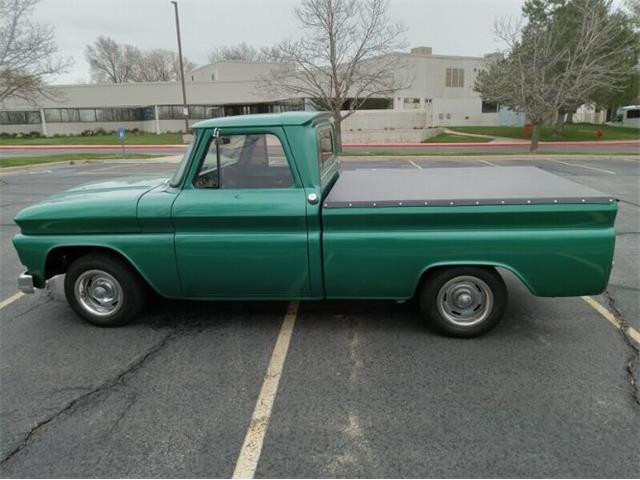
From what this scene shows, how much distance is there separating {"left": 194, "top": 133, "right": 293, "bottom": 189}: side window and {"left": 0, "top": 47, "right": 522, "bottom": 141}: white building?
43.3 metres

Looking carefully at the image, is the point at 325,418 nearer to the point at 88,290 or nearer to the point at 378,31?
the point at 88,290

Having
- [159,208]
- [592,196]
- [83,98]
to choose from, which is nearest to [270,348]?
[159,208]

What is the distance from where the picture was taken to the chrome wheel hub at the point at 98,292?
165 inches

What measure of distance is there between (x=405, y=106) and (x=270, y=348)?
4608 cm

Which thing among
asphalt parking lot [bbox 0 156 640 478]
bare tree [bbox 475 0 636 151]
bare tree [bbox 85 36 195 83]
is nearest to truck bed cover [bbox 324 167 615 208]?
asphalt parking lot [bbox 0 156 640 478]

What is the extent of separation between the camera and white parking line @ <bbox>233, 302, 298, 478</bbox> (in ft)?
8.41

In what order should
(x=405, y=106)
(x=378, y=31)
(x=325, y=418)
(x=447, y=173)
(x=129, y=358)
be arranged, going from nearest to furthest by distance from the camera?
(x=325, y=418) < (x=129, y=358) < (x=447, y=173) < (x=378, y=31) < (x=405, y=106)

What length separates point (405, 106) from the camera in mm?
46781

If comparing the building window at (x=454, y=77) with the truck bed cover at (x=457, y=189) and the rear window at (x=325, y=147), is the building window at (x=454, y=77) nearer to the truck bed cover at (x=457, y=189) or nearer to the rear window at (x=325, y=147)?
the truck bed cover at (x=457, y=189)

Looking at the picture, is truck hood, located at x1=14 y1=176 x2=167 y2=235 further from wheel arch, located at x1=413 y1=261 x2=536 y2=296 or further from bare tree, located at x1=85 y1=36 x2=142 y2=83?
bare tree, located at x1=85 y1=36 x2=142 y2=83

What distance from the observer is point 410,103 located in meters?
47.5

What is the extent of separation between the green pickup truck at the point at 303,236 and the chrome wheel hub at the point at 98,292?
0.04 ft

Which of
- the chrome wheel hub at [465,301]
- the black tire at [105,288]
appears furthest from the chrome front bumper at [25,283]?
the chrome wheel hub at [465,301]

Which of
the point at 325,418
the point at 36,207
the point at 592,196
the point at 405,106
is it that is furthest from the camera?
the point at 405,106
